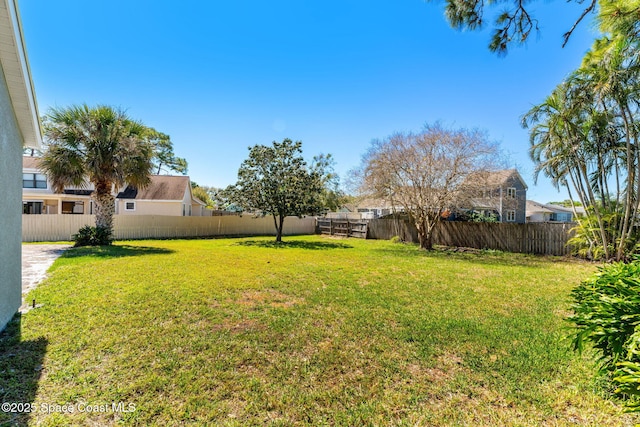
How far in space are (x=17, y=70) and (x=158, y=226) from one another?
15.3 meters

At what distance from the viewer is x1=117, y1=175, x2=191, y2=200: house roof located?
21797 millimetres

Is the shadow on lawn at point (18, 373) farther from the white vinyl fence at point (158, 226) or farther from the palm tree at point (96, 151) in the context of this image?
the white vinyl fence at point (158, 226)

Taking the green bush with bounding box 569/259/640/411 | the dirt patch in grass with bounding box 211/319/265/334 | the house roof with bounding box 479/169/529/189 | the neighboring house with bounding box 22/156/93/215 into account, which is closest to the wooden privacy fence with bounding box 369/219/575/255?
the house roof with bounding box 479/169/529/189

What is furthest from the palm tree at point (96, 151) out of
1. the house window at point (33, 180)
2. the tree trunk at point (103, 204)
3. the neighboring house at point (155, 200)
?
the house window at point (33, 180)

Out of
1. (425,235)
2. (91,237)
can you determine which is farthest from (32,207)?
(425,235)

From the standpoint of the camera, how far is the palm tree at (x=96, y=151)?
11570mm

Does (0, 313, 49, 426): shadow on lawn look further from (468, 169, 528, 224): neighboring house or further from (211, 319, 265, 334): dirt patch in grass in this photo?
(468, 169, 528, 224): neighboring house

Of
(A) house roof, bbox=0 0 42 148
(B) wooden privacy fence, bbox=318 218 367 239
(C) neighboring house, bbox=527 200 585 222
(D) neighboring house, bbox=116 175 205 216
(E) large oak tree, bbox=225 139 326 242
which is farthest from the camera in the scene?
(C) neighboring house, bbox=527 200 585 222

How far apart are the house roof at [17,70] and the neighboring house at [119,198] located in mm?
18172

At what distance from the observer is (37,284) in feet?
19.5

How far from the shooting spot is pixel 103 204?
42.0ft

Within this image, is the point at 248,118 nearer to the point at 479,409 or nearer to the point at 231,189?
the point at 231,189

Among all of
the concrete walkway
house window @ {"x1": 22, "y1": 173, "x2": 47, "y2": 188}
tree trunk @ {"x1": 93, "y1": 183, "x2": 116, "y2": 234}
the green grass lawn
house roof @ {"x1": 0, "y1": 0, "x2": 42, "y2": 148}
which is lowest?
the green grass lawn

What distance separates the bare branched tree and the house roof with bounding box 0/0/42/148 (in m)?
11.5
